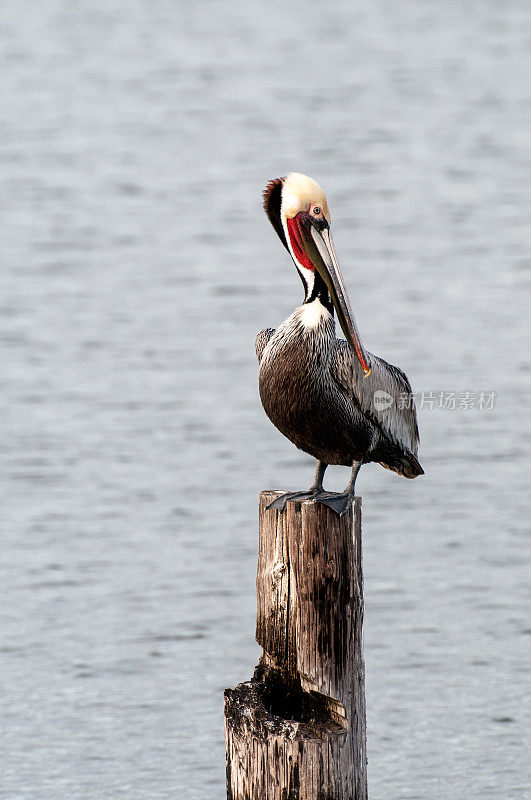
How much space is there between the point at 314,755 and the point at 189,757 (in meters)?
2.22

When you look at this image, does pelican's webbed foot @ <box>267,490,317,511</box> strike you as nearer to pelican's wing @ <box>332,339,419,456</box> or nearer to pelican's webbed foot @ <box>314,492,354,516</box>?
pelican's webbed foot @ <box>314,492,354,516</box>

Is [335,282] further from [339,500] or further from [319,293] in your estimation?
[339,500]

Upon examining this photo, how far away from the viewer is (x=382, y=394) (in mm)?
4359

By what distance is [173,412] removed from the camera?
1285 cm

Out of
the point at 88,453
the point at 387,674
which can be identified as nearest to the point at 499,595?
the point at 387,674

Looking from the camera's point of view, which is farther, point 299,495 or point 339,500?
point 299,495

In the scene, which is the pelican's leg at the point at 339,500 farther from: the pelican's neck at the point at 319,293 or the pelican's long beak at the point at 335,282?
the pelican's neck at the point at 319,293

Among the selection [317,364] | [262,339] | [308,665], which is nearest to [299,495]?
[317,364]

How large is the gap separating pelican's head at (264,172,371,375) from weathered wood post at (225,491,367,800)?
637mm

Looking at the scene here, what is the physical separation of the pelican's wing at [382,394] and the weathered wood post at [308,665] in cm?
46

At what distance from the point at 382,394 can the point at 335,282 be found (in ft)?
1.50

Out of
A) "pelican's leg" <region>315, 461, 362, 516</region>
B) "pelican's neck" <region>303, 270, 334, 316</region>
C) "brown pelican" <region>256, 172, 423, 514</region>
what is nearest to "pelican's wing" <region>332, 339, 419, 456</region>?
"brown pelican" <region>256, 172, 423, 514</region>

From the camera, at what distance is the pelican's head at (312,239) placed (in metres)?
4.15

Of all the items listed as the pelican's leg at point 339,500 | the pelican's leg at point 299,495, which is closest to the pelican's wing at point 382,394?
the pelican's leg at point 299,495
